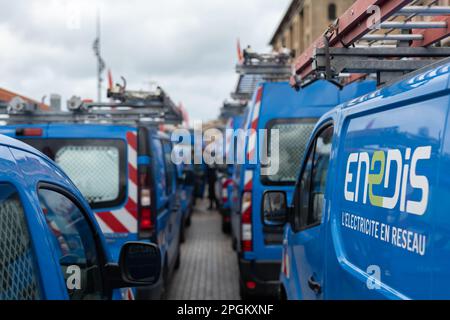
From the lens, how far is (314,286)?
330cm

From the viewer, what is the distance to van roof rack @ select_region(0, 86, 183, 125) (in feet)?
21.4

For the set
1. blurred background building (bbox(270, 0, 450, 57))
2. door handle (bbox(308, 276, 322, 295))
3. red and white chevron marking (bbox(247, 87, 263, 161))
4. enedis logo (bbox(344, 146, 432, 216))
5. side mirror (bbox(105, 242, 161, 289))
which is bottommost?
door handle (bbox(308, 276, 322, 295))

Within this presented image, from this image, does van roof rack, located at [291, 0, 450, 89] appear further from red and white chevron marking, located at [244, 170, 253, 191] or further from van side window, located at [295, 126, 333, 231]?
red and white chevron marking, located at [244, 170, 253, 191]

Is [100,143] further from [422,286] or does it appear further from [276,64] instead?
[422,286]

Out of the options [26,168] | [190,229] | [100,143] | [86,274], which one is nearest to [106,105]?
Answer: [100,143]

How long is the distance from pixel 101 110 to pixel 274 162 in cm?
241

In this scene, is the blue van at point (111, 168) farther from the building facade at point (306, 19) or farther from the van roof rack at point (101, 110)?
the building facade at point (306, 19)

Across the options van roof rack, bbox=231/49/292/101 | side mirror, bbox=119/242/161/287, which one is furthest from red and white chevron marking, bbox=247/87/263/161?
side mirror, bbox=119/242/161/287

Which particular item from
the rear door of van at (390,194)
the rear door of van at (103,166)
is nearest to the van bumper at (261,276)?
the rear door of van at (103,166)

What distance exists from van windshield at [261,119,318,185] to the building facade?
85.8 feet

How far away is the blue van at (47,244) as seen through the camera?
1728 mm

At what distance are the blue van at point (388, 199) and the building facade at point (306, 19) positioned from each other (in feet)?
95.2
